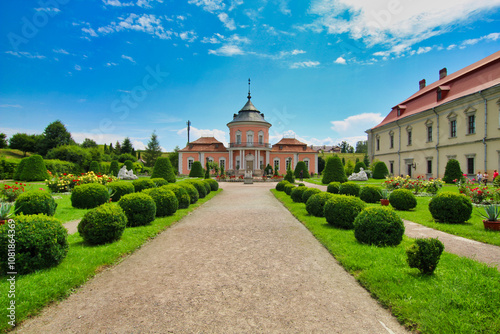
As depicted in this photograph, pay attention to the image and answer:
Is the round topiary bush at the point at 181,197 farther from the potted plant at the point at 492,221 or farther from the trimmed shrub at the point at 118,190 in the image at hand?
the potted plant at the point at 492,221

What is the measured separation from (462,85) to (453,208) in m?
24.0

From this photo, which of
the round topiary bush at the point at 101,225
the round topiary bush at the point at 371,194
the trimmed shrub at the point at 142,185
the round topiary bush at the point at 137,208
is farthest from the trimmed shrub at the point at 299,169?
the round topiary bush at the point at 101,225

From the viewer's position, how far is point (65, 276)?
3.93 meters

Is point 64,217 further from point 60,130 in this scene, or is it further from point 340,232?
point 60,130

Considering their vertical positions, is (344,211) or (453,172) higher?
(453,172)

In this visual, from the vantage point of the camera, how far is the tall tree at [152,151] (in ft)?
191

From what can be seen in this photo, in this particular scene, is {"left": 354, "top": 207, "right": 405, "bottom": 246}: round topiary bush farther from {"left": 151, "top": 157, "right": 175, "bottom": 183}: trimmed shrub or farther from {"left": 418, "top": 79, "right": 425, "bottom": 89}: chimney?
{"left": 418, "top": 79, "right": 425, "bottom": 89}: chimney

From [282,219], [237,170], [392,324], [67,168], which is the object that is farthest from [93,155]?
[392,324]

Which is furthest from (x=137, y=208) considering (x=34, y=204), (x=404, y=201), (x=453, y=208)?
(x=404, y=201)

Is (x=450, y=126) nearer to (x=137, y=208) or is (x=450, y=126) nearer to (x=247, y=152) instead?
(x=247, y=152)

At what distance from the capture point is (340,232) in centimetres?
678

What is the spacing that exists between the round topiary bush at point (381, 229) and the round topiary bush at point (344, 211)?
1520mm

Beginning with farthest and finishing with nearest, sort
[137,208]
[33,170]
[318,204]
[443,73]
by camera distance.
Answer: [443,73] → [33,170] → [318,204] → [137,208]

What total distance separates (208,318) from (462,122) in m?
29.8
